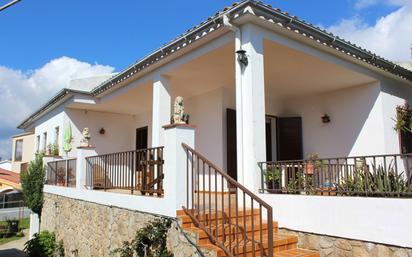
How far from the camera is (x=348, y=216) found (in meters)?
5.58

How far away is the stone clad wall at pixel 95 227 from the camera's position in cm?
583

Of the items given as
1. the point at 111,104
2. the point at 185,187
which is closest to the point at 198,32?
the point at 185,187

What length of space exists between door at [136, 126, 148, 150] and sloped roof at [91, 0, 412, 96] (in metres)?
5.49

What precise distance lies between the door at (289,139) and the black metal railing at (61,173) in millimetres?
6900

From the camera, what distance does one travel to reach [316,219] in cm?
592

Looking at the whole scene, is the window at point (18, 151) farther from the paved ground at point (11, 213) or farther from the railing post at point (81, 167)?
the railing post at point (81, 167)

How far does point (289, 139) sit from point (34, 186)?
1000cm

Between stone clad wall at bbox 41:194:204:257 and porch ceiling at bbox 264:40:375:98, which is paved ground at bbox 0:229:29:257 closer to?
stone clad wall at bbox 41:194:204:257

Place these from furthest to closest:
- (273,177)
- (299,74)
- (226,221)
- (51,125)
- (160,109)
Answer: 1. (51,125)
2. (160,109)
3. (299,74)
4. (273,177)
5. (226,221)

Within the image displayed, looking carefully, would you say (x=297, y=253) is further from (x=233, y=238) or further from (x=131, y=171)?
(x=131, y=171)

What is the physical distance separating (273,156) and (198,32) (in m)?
5.81

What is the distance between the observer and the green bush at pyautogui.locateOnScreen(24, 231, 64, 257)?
11.0m

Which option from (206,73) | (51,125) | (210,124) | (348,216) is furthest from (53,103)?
(348,216)

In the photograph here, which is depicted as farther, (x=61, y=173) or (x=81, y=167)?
(x=61, y=173)
